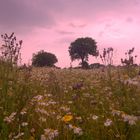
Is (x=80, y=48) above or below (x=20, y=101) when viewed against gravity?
above

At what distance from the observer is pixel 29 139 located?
5.89 meters

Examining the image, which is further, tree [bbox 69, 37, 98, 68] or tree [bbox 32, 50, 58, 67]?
tree [bbox 69, 37, 98, 68]

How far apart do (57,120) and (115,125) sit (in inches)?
38.5

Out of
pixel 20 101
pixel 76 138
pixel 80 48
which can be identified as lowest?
pixel 76 138

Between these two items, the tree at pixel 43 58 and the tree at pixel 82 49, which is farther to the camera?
the tree at pixel 82 49

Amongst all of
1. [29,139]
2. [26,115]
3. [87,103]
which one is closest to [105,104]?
[87,103]

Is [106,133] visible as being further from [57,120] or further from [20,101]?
[20,101]

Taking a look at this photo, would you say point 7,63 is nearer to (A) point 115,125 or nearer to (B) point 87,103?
(B) point 87,103

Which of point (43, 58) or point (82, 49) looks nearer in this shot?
point (43, 58)

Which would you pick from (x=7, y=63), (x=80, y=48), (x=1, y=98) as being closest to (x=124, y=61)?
(x=7, y=63)

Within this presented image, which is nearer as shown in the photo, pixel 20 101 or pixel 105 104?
pixel 20 101

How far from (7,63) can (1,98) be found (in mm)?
2202

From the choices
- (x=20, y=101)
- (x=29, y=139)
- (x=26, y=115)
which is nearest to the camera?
(x=29, y=139)

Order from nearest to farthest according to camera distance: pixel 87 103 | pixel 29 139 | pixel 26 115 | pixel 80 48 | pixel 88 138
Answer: pixel 29 139
pixel 88 138
pixel 26 115
pixel 87 103
pixel 80 48
